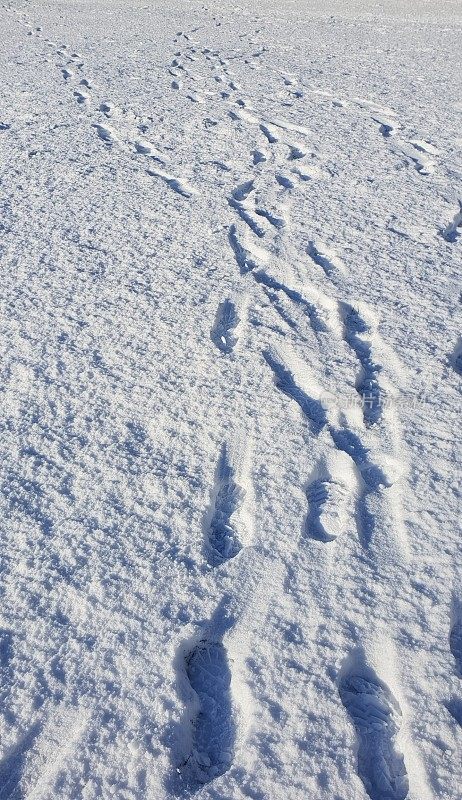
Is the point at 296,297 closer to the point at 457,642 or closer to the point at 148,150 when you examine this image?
the point at 457,642

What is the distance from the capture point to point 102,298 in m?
1.98

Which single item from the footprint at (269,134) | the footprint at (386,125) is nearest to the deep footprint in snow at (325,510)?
the footprint at (269,134)

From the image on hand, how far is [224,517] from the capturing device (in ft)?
4.37

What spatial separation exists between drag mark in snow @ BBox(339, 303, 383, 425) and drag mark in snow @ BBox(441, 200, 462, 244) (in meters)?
0.75

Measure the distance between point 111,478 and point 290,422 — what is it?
48 cm

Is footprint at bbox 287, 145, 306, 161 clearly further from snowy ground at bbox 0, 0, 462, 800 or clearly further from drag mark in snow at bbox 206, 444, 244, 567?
drag mark in snow at bbox 206, 444, 244, 567

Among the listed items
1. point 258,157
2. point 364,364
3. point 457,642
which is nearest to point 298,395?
point 364,364

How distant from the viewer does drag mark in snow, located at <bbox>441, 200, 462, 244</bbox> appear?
8.07ft

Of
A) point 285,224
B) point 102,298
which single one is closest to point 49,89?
point 285,224

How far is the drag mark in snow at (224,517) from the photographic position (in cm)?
126

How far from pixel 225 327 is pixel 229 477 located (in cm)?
64

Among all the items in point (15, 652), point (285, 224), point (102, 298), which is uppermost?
point (285, 224)

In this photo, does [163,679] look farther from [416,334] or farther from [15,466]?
[416,334]

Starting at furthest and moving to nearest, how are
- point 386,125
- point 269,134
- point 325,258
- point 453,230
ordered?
1. point 386,125
2. point 269,134
3. point 453,230
4. point 325,258
